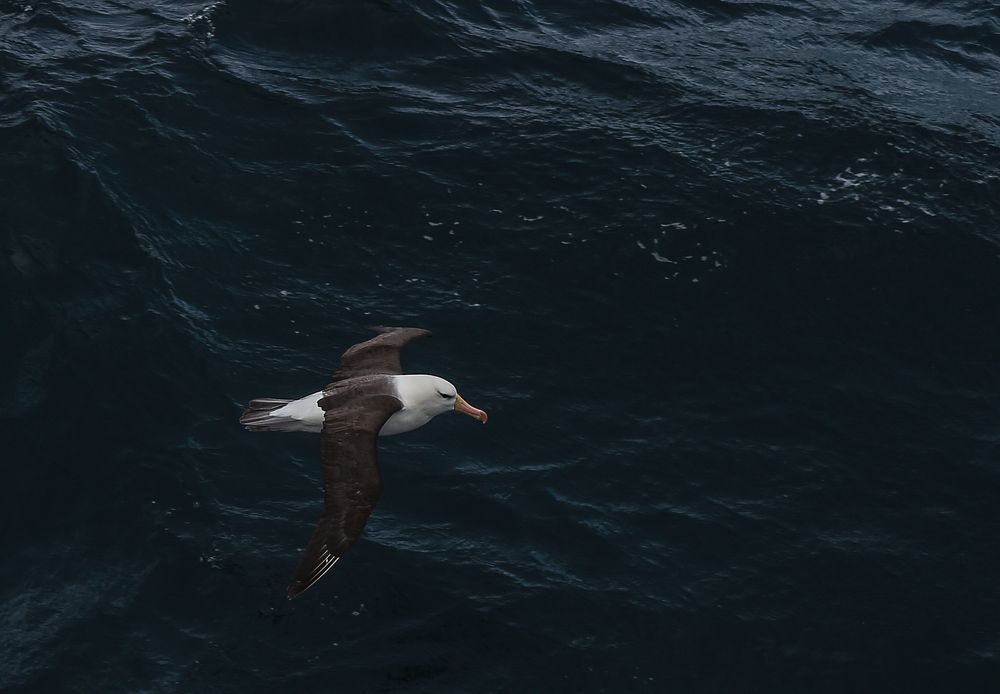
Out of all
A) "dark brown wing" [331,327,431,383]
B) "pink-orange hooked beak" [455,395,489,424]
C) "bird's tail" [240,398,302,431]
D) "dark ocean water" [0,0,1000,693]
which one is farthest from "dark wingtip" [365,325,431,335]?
"bird's tail" [240,398,302,431]

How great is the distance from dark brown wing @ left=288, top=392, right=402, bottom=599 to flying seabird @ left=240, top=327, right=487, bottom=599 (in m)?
0.01

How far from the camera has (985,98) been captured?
35.9 m

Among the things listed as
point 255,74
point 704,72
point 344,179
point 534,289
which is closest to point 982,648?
point 534,289

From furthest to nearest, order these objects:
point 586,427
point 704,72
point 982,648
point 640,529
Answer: point 704,72
point 586,427
point 640,529
point 982,648

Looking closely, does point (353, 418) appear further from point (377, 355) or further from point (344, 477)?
point (377, 355)

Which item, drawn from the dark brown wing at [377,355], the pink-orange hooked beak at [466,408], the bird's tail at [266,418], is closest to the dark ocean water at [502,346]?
the bird's tail at [266,418]

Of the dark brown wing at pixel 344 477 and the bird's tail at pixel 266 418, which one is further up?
the dark brown wing at pixel 344 477

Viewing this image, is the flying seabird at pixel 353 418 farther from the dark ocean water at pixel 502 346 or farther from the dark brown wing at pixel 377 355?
the dark ocean water at pixel 502 346

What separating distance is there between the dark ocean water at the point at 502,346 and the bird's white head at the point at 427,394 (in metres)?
2.08

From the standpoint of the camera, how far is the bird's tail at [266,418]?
21547mm

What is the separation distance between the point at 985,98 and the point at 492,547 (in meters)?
21.8

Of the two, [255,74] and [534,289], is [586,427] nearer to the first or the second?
[534,289]

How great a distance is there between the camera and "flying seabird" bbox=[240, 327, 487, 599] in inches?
734

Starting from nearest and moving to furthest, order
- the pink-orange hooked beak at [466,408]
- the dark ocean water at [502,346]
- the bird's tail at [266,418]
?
the dark ocean water at [502,346] < the bird's tail at [266,418] < the pink-orange hooked beak at [466,408]
